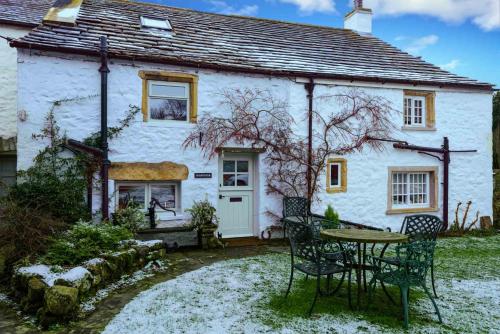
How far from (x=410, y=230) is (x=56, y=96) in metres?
7.68

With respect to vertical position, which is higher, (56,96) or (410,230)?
(56,96)

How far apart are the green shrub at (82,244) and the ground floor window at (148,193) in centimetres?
194

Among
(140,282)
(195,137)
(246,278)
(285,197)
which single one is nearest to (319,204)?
(285,197)

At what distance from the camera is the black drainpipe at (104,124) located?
28.3 ft

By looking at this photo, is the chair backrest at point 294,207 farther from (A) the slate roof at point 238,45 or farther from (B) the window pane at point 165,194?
(A) the slate roof at point 238,45

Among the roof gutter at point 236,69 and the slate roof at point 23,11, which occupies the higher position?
the slate roof at point 23,11

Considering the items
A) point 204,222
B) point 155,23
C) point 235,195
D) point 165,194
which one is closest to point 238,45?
point 155,23

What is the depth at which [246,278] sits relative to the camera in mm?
6707

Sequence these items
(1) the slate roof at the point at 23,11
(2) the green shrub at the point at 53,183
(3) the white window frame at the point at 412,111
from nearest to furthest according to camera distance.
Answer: (2) the green shrub at the point at 53,183 → (1) the slate roof at the point at 23,11 → (3) the white window frame at the point at 412,111

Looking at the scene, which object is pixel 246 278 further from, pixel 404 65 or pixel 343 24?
pixel 343 24

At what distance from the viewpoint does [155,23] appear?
37.4ft

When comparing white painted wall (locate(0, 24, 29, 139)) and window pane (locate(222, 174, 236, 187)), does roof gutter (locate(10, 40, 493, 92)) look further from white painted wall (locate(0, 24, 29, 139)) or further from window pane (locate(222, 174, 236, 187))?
white painted wall (locate(0, 24, 29, 139))

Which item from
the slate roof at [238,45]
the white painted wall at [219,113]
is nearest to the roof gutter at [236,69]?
the slate roof at [238,45]

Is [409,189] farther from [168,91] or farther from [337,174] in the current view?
[168,91]
